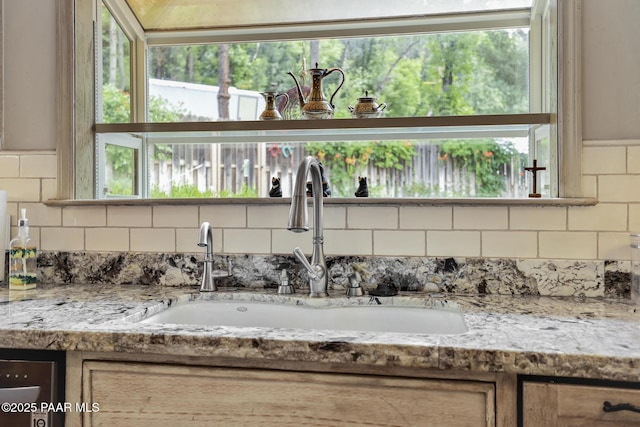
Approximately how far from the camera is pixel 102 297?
1.53 m

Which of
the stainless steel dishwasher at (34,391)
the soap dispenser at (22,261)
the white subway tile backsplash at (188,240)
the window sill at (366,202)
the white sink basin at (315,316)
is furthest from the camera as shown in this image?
the white subway tile backsplash at (188,240)

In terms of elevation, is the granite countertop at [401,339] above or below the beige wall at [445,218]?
below

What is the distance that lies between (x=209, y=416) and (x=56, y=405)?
13.8 inches

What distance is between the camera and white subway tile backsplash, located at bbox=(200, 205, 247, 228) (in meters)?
1.77

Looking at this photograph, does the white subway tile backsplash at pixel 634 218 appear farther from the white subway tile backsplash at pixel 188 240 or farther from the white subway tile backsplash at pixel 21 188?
the white subway tile backsplash at pixel 21 188

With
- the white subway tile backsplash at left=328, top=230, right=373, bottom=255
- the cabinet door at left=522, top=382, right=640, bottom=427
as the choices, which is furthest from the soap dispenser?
the cabinet door at left=522, top=382, right=640, bottom=427

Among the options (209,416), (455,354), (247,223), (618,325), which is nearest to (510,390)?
(455,354)

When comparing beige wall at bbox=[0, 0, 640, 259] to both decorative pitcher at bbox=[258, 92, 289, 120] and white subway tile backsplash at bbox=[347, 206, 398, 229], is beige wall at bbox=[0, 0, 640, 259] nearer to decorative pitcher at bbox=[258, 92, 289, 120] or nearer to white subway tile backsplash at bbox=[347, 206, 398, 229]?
white subway tile backsplash at bbox=[347, 206, 398, 229]

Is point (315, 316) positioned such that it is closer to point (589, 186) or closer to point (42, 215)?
point (589, 186)

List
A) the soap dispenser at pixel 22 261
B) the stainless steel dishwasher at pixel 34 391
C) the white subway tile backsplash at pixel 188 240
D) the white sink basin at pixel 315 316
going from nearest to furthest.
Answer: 1. the stainless steel dishwasher at pixel 34 391
2. the white sink basin at pixel 315 316
3. the soap dispenser at pixel 22 261
4. the white subway tile backsplash at pixel 188 240

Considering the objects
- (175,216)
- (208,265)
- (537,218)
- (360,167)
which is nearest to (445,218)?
(537,218)

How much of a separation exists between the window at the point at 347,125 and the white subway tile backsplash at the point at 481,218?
8.1 inches

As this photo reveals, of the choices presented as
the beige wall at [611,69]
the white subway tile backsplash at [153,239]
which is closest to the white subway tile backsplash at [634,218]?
the beige wall at [611,69]

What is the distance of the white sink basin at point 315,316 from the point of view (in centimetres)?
147
